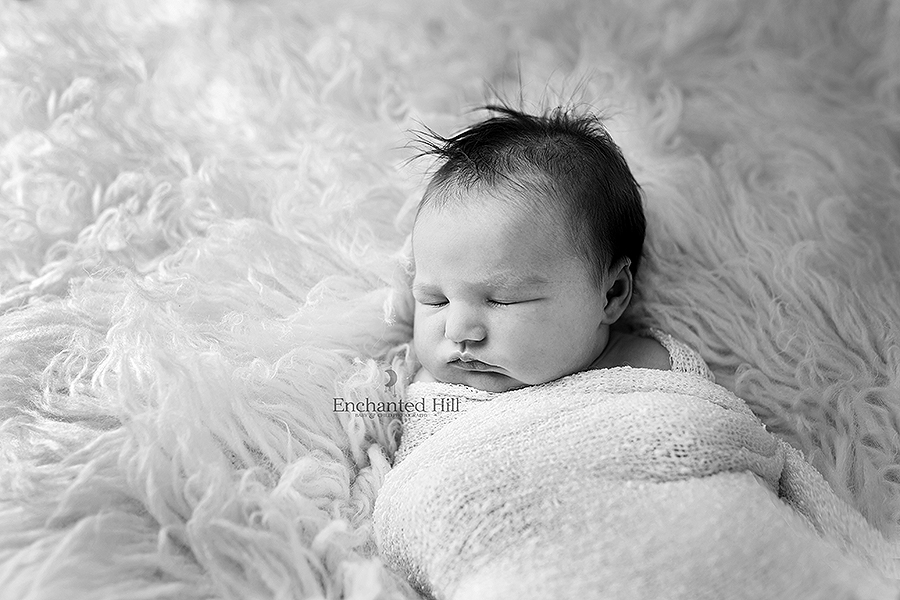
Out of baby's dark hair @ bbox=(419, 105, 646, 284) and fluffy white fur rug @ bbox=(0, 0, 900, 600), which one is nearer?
fluffy white fur rug @ bbox=(0, 0, 900, 600)

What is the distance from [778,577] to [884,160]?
63cm

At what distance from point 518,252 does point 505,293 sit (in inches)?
1.6

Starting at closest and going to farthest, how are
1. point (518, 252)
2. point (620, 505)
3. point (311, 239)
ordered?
point (620, 505) < point (518, 252) < point (311, 239)

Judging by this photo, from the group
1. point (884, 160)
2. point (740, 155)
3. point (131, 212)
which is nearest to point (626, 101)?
point (740, 155)

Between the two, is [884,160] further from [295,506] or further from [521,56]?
[295,506]

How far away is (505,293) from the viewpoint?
81cm

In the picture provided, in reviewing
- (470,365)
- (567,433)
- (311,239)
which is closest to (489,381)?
(470,365)

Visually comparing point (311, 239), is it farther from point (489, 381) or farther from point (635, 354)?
point (635, 354)

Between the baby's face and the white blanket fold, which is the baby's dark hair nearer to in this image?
the baby's face

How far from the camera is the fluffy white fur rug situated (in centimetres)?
70

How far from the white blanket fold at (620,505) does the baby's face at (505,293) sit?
0.03 metres

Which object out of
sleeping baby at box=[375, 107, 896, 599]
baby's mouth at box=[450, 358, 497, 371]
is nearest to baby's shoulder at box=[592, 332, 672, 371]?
sleeping baby at box=[375, 107, 896, 599]

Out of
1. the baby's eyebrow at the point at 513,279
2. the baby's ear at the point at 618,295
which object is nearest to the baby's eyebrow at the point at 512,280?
the baby's eyebrow at the point at 513,279

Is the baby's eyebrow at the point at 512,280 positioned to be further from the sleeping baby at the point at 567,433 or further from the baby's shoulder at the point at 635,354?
the baby's shoulder at the point at 635,354
